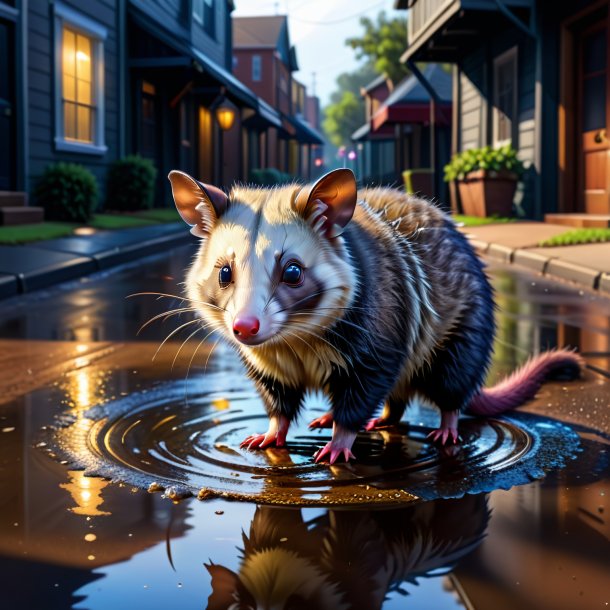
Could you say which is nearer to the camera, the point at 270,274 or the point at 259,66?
the point at 270,274

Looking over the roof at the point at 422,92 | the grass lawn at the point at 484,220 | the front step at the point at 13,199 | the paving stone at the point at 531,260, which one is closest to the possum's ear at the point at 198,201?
the paving stone at the point at 531,260

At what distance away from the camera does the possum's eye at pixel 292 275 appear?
2.69m

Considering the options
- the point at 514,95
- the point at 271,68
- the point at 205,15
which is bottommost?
the point at 514,95

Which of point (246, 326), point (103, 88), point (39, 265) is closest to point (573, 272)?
point (39, 265)

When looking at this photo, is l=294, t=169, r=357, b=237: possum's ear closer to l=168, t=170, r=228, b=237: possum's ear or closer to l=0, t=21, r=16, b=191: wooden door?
l=168, t=170, r=228, b=237: possum's ear

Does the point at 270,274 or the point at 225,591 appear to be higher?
the point at 270,274

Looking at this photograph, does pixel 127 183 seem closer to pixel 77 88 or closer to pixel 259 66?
pixel 77 88

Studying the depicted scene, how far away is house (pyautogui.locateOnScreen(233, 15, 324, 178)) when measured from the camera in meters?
46.8

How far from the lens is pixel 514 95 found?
666 inches

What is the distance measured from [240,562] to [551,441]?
1596mm

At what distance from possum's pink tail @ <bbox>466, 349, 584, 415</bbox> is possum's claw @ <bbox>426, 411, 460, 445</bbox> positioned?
9.6 inches

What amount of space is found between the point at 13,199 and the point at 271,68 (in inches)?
1372

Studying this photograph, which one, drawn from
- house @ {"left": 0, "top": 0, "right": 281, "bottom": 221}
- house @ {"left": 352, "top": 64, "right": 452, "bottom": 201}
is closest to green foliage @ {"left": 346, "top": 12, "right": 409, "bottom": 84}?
house @ {"left": 352, "top": 64, "right": 452, "bottom": 201}

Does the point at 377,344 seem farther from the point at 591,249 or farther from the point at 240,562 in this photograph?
the point at 591,249
